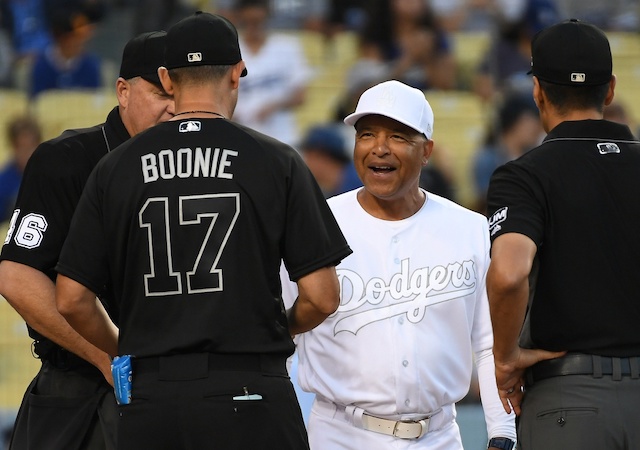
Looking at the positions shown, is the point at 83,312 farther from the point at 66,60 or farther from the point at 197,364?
the point at 66,60

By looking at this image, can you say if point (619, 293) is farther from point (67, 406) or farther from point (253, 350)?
point (67, 406)

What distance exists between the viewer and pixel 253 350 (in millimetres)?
3412

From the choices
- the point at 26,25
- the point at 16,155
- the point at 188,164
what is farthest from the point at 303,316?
the point at 26,25

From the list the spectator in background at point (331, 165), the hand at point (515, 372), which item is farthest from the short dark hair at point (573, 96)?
the spectator in background at point (331, 165)

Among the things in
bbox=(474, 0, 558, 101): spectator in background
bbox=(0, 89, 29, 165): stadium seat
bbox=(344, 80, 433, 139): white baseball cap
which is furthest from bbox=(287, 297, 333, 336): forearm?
bbox=(474, 0, 558, 101): spectator in background

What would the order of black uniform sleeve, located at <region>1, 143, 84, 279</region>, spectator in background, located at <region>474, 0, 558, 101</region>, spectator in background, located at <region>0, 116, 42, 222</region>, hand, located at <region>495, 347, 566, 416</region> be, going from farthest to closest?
spectator in background, located at <region>474, 0, 558, 101</region> → spectator in background, located at <region>0, 116, 42, 222</region> → black uniform sleeve, located at <region>1, 143, 84, 279</region> → hand, located at <region>495, 347, 566, 416</region>

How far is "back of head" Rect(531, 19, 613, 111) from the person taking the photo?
3871 mm

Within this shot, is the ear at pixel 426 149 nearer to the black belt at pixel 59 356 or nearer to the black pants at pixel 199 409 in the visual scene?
the black pants at pixel 199 409

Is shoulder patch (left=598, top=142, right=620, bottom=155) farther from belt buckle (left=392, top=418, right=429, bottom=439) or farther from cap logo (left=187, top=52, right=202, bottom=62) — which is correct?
cap logo (left=187, top=52, right=202, bottom=62)

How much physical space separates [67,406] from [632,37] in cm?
876

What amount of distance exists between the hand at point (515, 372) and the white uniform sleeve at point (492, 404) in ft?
0.79

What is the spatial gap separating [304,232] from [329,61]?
7.37m

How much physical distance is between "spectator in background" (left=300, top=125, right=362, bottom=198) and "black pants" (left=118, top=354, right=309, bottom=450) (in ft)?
21.2

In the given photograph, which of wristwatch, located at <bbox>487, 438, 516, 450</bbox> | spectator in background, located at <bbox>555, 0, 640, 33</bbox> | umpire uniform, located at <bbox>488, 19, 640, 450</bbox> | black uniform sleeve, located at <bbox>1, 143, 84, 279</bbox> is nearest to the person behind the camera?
umpire uniform, located at <bbox>488, 19, 640, 450</bbox>
